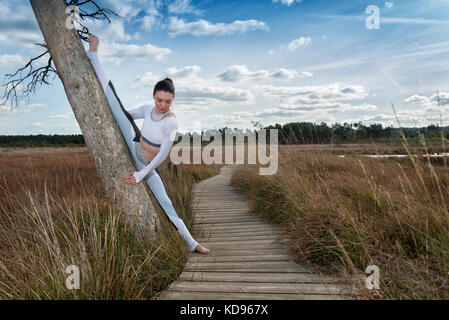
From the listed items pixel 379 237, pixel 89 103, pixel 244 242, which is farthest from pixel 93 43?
pixel 379 237

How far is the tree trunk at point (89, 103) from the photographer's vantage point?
114 inches

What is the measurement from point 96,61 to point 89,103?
464 millimetres

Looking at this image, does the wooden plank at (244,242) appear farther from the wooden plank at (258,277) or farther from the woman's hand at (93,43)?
the woman's hand at (93,43)

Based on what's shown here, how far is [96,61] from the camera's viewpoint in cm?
304

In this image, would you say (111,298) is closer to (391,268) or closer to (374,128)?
(391,268)

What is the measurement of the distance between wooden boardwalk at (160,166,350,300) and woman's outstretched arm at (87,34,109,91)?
2.02m

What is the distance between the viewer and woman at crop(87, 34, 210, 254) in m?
2.91

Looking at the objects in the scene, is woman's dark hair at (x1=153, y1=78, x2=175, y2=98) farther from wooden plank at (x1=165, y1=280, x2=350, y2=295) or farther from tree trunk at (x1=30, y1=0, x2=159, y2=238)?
wooden plank at (x1=165, y1=280, x2=350, y2=295)

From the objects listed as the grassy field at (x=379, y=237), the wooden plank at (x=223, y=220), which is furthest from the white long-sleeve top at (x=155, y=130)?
the wooden plank at (x=223, y=220)

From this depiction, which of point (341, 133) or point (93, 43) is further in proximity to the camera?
point (341, 133)

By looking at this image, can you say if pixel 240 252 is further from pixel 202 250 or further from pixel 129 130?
pixel 129 130

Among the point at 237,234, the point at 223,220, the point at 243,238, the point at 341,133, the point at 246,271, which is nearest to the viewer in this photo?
the point at 246,271

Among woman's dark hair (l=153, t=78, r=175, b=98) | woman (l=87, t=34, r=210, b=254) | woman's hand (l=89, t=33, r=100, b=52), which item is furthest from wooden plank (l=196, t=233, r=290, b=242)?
woman's hand (l=89, t=33, r=100, b=52)

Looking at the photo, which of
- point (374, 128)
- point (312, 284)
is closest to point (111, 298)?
point (312, 284)
